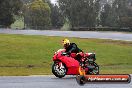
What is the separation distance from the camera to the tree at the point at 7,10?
234ft

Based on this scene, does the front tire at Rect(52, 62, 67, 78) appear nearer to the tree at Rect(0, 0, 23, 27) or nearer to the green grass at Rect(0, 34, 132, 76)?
the green grass at Rect(0, 34, 132, 76)

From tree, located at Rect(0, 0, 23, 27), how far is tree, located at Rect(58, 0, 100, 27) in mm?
23784

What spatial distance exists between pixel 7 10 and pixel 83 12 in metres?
27.2

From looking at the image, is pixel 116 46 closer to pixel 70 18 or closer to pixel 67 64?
pixel 67 64

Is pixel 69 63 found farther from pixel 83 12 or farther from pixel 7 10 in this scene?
pixel 83 12

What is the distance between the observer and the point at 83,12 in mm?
96125

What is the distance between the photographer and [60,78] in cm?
1800

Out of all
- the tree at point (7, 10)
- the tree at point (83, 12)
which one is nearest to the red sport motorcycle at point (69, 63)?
the tree at point (7, 10)

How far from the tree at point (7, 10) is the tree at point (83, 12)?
23.8 meters

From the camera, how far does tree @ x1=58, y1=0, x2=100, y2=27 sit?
9578 centimetres

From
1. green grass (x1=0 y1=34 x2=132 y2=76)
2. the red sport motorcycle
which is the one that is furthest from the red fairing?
green grass (x1=0 y1=34 x2=132 y2=76)

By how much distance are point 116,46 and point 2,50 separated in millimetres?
9416

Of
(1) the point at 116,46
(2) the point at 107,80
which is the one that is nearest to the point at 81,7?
(1) the point at 116,46

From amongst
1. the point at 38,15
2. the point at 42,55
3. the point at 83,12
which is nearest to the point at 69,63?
the point at 42,55
